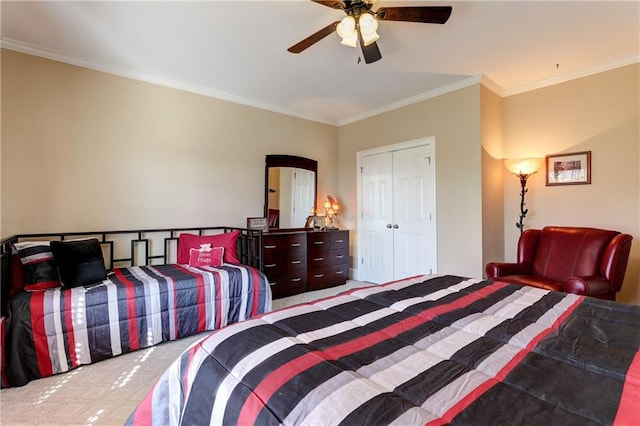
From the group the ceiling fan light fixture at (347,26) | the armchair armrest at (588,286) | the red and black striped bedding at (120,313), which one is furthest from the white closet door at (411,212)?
the ceiling fan light fixture at (347,26)

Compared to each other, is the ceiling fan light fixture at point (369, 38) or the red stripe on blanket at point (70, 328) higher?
the ceiling fan light fixture at point (369, 38)

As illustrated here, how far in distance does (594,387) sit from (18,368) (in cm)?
290

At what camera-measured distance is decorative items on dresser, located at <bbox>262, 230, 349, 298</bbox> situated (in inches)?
150

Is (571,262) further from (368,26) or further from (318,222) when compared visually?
(318,222)

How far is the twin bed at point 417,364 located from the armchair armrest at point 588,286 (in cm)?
93

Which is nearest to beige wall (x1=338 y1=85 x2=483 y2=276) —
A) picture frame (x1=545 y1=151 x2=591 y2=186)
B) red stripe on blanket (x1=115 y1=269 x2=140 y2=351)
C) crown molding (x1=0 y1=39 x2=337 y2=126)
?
picture frame (x1=545 y1=151 x2=591 y2=186)

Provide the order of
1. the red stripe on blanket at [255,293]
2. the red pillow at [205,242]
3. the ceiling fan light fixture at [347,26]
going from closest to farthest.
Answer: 1. the ceiling fan light fixture at [347,26]
2. the red stripe on blanket at [255,293]
3. the red pillow at [205,242]

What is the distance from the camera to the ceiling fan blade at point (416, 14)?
6.04 ft

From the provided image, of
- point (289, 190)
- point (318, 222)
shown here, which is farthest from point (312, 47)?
point (318, 222)

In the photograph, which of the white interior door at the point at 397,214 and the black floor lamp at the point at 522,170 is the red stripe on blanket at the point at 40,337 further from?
the black floor lamp at the point at 522,170

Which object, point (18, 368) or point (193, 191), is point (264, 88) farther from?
point (18, 368)

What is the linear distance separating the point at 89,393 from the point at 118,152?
2.28 meters

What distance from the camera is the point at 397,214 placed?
428 cm

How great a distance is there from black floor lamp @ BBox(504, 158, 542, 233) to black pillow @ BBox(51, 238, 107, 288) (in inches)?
168
